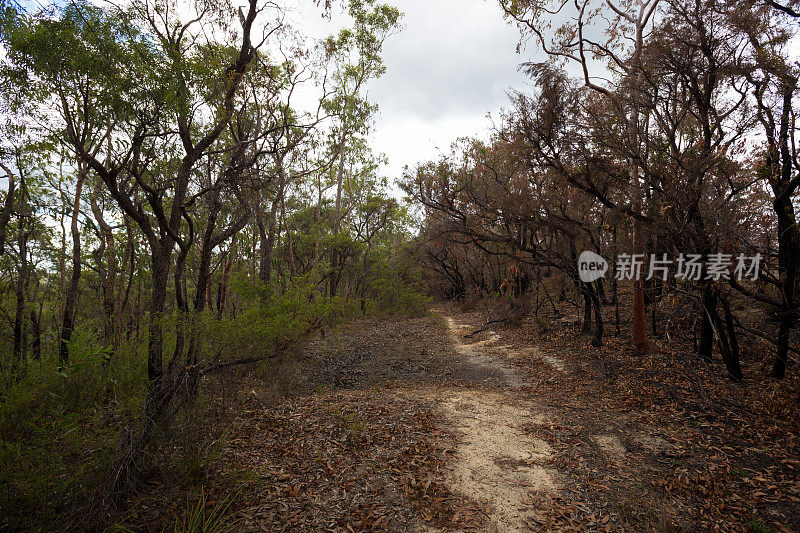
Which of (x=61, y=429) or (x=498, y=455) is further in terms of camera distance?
(x=498, y=455)

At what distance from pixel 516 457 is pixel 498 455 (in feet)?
0.79

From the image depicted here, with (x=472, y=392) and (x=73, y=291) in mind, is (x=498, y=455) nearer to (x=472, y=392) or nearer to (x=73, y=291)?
(x=472, y=392)

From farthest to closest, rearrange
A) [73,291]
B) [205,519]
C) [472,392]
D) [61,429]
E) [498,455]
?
[472,392]
[73,291]
[498,455]
[61,429]
[205,519]

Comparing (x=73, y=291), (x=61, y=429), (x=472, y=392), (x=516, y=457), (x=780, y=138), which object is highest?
(x=780, y=138)

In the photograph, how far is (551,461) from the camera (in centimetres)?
461

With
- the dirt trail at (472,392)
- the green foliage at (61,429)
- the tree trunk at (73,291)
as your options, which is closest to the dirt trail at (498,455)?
the dirt trail at (472,392)

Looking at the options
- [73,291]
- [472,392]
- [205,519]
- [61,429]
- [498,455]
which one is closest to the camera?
[205,519]

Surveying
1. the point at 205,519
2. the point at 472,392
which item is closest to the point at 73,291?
the point at 205,519

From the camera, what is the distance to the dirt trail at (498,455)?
12.2 feet

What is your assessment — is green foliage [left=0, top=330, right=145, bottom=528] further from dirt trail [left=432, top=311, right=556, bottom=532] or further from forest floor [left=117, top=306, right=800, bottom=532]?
dirt trail [left=432, top=311, right=556, bottom=532]

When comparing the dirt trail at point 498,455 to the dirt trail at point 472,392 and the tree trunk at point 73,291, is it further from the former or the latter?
the tree trunk at point 73,291

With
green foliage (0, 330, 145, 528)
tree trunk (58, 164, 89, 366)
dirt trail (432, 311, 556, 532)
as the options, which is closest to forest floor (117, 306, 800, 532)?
dirt trail (432, 311, 556, 532)

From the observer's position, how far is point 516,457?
4.72 meters

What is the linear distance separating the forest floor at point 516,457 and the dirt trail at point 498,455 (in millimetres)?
23
